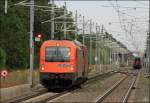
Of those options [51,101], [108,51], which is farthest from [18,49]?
[108,51]

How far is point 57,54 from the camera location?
31516mm

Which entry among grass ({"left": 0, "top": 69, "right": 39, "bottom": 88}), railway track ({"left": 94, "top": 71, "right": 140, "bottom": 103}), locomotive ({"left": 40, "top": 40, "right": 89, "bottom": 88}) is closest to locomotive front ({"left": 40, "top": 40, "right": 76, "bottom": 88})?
locomotive ({"left": 40, "top": 40, "right": 89, "bottom": 88})

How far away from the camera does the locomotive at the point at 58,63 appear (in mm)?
31125

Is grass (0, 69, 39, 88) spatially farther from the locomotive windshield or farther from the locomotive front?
the locomotive windshield

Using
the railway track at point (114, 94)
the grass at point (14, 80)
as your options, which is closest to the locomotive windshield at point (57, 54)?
the grass at point (14, 80)

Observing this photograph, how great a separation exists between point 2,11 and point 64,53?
130 feet

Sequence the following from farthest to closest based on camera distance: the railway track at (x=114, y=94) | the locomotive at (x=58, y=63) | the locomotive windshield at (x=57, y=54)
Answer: the locomotive windshield at (x=57, y=54)
the locomotive at (x=58, y=63)
the railway track at (x=114, y=94)

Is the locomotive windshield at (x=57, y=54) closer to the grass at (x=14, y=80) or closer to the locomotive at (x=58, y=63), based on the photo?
the locomotive at (x=58, y=63)

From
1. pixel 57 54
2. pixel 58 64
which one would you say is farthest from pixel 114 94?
pixel 57 54

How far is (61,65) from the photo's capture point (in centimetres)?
3130

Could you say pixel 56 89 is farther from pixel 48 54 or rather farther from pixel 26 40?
pixel 26 40

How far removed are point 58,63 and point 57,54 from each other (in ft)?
1.86

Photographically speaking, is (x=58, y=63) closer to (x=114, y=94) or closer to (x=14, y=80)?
(x=114, y=94)

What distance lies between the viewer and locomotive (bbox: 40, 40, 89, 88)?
31.1 metres
